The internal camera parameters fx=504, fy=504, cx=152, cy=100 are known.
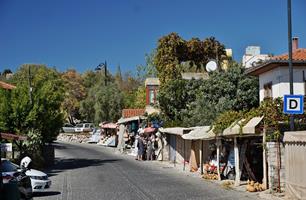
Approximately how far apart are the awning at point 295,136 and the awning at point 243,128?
1830 mm

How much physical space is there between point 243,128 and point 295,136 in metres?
3.23

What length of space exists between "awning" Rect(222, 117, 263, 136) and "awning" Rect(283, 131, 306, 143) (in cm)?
183

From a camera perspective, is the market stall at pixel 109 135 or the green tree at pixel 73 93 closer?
the market stall at pixel 109 135

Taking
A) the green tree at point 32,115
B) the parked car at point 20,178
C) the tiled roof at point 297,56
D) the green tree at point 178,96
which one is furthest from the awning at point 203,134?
the green tree at point 178,96

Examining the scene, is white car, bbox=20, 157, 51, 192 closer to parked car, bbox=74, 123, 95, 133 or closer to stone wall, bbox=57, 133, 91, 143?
stone wall, bbox=57, 133, 91, 143

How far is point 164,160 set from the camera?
38.2 m

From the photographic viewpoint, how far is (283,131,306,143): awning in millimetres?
14562

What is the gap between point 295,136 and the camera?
15.0 metres

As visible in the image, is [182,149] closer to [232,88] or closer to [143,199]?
[232,88]

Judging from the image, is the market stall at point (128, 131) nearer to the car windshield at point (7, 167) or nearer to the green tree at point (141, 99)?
the green tree at point (141, 99)

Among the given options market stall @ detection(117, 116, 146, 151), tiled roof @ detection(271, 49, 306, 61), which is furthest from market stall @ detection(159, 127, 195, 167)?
market stall @ detection(117, 116, 146, 151)

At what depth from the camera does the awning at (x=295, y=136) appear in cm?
1456

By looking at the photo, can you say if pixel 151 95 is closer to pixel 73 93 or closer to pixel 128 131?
pixel 128 131

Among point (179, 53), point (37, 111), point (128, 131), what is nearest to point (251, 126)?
point (37, 111)
